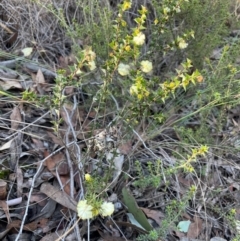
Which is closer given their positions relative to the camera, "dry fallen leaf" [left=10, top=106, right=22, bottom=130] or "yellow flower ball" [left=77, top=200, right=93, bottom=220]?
"yellow flower ball" [left=77, top=200, right=93, bottom=220]

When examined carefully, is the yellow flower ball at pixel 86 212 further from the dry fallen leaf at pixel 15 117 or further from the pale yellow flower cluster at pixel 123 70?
the dry fallen leaf at pixel 15 117

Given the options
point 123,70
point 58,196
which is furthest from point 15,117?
point 123,70

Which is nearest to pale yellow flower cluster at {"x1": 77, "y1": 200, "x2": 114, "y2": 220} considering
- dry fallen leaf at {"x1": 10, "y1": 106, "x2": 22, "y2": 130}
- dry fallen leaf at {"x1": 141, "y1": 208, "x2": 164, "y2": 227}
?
dry fallen leaf at {"x1": 141, "y1": 208, "x2": 164, "y2": 227}

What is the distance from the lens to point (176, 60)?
6.47 ft

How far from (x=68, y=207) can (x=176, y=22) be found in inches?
43.3

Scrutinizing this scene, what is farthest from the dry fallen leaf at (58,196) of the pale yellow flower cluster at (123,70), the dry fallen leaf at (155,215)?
the pale yellow flower cluster at (123,70)

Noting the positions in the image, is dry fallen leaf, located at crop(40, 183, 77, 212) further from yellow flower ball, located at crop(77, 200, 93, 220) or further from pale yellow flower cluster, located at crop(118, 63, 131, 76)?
pale yellow flower cluster, located at crop(118, 63, 131, 76)

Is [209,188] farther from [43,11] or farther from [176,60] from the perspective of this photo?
[43,11]

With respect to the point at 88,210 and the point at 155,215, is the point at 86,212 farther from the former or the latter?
the point at 155,215

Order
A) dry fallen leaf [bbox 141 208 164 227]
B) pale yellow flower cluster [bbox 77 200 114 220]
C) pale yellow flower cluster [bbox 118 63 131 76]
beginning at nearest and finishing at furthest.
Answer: pale yellow flower cluster [bbox 77 200 114 220] → pale yellow flower cluster [bbox 118 63 131 76] → dry fallen leaf [bbox 141 208 164 227]

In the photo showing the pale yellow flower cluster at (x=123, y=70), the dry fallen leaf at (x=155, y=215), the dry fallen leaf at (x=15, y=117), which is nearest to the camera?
the pale yellow flower cluster at (x=123, y=70)

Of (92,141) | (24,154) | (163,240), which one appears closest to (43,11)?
(24,154)

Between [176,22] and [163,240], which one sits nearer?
[163,240]

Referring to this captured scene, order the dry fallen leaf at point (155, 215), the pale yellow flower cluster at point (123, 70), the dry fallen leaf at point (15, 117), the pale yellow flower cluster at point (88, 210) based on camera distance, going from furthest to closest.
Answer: the dry fallen leaf at point (15, 117)
the dry fallen leaf at point (155, 215)
the pale yellow flower cluster at point (123, 70)
the pale yellow flower cluster at point (88, 210)
